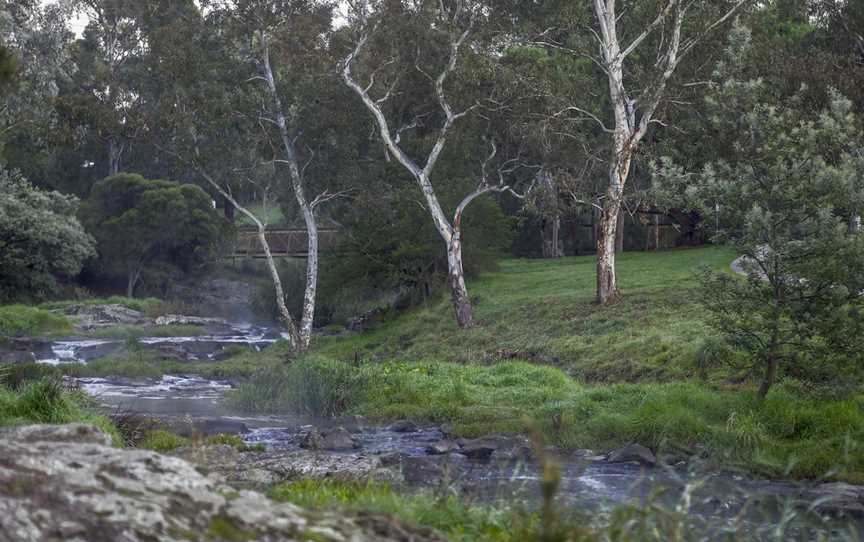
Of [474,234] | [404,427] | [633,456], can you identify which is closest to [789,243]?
[633,456]

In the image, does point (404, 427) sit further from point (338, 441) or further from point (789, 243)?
point (789, 243)

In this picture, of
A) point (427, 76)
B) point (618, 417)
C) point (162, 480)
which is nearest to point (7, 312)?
point (427, 76)

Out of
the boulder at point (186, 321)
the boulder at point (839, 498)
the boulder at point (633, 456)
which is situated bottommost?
the boulder at point (186, 321)

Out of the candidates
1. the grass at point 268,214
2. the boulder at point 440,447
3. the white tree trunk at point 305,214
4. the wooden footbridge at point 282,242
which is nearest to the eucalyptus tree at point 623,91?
the white tree trunk at point 305,214

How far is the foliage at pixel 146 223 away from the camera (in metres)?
56.2

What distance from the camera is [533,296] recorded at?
35406 mm

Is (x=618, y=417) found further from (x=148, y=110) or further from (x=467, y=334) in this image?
(x=148, y=110)

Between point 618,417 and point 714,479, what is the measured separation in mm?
4020

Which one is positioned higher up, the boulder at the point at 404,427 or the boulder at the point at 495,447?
the boulder at the point at 495,447

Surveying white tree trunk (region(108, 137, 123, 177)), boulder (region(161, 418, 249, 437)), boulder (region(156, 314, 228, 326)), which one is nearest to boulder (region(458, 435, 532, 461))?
boulder (region(161, 418, 249, 437))

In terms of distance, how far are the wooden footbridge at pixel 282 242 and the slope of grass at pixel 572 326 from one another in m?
9.27

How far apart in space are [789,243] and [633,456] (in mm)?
4248

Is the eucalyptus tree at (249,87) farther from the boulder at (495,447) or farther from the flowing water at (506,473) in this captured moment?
the boulder at (495,447)

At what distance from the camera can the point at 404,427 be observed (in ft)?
67.8
